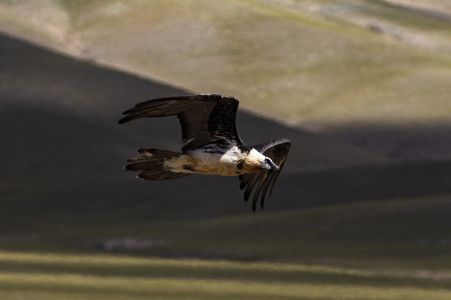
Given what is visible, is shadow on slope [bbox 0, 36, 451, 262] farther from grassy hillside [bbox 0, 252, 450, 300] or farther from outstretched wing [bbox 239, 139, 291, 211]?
outstretched wing [bbox 239, 139, 291, 211]

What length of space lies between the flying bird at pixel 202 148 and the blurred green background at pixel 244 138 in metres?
19.2

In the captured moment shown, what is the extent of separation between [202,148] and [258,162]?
0.51 meters

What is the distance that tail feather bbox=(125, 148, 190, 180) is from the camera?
13500mm

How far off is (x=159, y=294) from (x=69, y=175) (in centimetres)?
4089

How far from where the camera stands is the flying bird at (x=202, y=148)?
13508 millimetres

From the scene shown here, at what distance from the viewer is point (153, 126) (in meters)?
83.7

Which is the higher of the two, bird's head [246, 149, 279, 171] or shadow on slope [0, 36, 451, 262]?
shadow on slope [0, 36, 451, 262]

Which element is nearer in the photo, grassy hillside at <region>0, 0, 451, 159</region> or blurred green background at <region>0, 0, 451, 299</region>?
blurred green background at <region>0, 0, 451, 299</region>

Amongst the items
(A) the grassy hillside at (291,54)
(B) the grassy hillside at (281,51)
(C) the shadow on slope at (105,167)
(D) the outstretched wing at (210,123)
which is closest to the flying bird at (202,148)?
(D) the outstretched wing at (210,123)

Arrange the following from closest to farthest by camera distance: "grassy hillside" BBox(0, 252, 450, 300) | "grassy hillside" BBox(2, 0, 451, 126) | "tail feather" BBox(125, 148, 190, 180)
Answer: "tail feather" BBox(125, 148, 190, 180) < "grassy hillside" BBox(0, 252, 450, 300) < "grassy hillside" BBox(2, 0, 451, 126)

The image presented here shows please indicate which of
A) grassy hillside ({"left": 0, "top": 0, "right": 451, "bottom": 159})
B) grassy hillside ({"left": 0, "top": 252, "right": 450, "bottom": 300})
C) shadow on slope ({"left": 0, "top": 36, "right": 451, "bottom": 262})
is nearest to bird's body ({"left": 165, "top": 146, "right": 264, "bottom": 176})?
grassy hillside ({"left": 0, "top": 252, "right": 450, "bottom": 300})

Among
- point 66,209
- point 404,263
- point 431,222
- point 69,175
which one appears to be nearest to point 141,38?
point 69,175

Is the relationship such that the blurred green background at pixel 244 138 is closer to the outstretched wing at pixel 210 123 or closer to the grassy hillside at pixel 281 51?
the grassy hillside at pixel 281 51

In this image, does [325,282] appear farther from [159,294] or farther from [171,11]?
[171,11]
